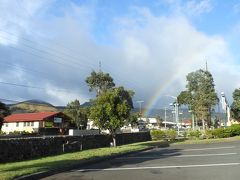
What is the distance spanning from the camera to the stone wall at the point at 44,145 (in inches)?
833

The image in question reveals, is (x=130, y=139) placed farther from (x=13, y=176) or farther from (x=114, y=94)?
(x=13, y=176)

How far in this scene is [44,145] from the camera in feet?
80.4

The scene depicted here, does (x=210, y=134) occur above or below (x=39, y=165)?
above

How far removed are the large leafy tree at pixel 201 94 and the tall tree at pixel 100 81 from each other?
18.5 m

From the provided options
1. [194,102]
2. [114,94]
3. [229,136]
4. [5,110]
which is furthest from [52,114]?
[114,94]

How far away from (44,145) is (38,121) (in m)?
64.7

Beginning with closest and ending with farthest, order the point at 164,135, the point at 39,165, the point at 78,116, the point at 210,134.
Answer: the point at 39,165 < the point at 210,134 < the point at 164,135 < the point at 78,116

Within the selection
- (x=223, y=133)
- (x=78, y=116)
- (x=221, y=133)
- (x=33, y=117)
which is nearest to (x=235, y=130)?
(x=223, y=133)

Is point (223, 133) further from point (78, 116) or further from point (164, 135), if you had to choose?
point (78, 116)

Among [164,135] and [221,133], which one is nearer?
[221,133]

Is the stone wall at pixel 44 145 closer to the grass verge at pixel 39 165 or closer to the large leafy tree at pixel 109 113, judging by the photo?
the grass verge at pixel 39 165

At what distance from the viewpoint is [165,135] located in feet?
156

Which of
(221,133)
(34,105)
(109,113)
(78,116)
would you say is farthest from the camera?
(34,105)

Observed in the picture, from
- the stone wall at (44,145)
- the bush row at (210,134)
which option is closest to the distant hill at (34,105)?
the bush row at (210,134)
